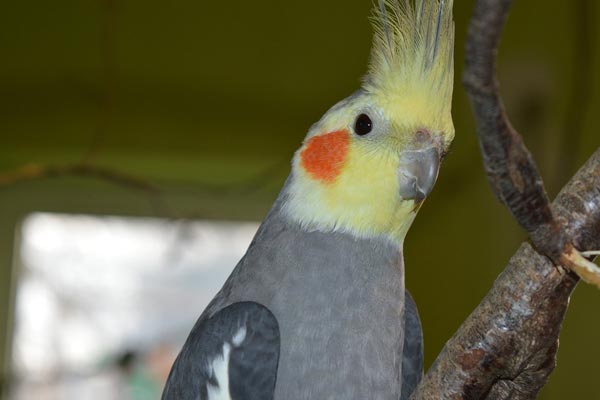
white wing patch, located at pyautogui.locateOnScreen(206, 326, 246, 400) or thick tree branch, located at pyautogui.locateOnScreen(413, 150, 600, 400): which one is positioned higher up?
thick tree branch, located at pyautogui.locateOnScreen(413, 150, 600, 400)

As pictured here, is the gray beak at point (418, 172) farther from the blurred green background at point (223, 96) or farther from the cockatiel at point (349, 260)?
the blurred green background at point (223, 96)

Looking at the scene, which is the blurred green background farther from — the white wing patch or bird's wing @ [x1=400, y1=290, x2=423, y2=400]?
the white wing patch

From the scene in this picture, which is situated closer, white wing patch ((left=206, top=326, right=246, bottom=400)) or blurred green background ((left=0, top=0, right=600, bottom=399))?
white wing patch ((left=206, top=326, right=246, bottom=400))

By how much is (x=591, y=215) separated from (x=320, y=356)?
430 mm

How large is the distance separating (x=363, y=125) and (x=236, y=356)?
14.6 inches

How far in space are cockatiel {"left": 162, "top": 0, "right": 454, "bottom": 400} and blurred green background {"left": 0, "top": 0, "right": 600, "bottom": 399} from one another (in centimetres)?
159

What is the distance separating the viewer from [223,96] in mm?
3059

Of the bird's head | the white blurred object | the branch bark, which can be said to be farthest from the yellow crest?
the white blurred object

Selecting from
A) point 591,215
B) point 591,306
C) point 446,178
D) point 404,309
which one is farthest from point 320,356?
point 446,178

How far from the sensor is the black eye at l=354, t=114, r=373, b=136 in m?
1.05

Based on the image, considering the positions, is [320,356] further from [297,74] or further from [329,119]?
[297,74]

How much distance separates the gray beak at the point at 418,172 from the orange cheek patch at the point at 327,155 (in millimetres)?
100

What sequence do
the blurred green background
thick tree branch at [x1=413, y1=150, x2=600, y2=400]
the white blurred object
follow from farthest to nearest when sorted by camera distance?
the white blurred object, the blurred green background, thick tree branch at [x1=413, y1=150, x2=600, y2=400]

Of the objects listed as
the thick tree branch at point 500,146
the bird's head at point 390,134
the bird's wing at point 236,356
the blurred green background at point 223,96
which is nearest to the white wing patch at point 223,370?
the bird's wing at point 236,356
